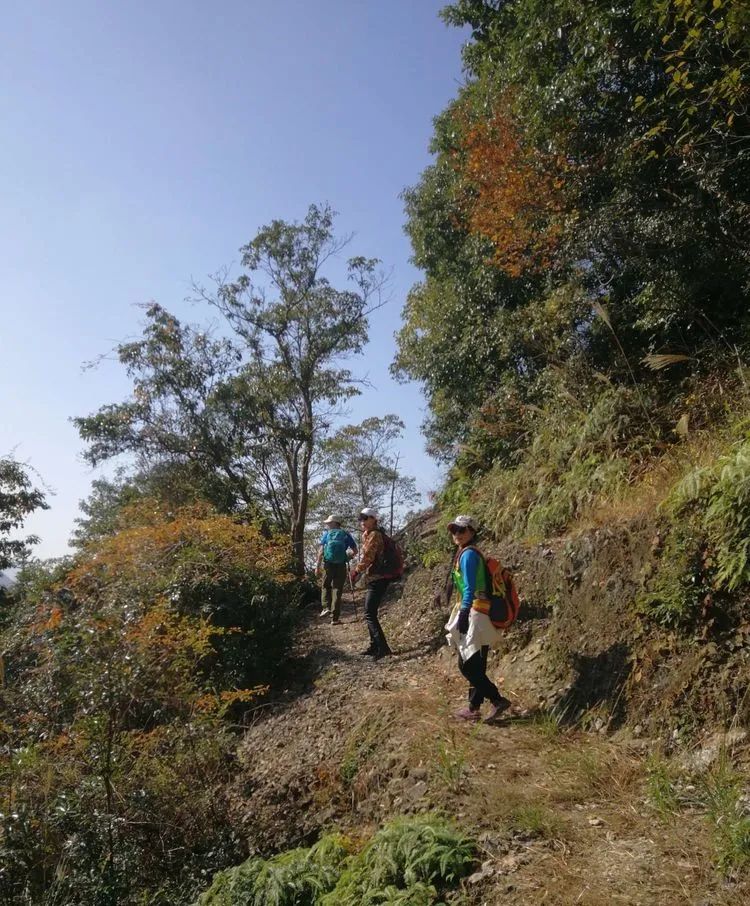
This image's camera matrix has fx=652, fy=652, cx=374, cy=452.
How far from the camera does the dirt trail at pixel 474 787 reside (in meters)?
3.25

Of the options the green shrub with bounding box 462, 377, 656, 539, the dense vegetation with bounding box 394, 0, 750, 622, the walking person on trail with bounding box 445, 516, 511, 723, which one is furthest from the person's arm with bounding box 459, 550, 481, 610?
the green shrub with bounding box 462, 377, 656, 539

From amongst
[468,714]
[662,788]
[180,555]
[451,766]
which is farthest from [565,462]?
[180,555]

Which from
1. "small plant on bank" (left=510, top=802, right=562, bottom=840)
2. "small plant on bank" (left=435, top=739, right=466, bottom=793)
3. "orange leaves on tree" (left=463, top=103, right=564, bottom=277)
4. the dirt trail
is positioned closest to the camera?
the dirt trail

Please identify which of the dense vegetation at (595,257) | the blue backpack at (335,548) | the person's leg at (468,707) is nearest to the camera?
the person's leg at (468,707)

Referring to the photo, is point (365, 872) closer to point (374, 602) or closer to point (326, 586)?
point (374, 602)

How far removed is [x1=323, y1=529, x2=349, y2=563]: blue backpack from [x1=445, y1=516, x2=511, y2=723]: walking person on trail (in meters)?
4.88

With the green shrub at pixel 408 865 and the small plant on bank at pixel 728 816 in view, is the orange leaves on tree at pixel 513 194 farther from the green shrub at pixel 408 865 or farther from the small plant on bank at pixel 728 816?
the green shrub at pixel 408 865

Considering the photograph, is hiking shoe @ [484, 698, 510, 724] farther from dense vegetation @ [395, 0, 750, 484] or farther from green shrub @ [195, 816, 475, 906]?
dense vegetation @ [395, 0, 750, 484]

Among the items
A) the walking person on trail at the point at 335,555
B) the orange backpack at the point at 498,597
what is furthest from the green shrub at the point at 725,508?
the walking person on trail at the point at 335,555

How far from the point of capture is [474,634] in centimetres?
541

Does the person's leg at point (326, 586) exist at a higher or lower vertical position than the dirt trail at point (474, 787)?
higher

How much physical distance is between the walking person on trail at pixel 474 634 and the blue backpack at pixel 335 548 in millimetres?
4881

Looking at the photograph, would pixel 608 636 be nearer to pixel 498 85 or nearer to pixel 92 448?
pixel 498 85

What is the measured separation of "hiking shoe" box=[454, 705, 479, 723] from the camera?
5.58 metres
